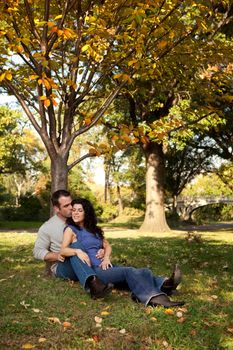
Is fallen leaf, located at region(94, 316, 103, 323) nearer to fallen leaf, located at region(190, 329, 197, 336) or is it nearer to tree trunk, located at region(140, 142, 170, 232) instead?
fallen leaf, located at region(190, 329, 197, 336)

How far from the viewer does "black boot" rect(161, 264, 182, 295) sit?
5.49 meters

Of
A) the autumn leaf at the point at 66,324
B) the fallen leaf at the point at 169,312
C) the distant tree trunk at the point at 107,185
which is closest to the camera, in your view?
the autumn leaf at the point at 66,324

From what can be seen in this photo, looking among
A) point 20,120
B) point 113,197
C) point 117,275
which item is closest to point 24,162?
point 20,120

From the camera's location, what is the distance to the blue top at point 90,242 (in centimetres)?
609

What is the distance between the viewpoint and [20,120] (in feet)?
84.7

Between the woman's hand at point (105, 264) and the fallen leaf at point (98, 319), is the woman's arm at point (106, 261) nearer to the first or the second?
the woman's hand at point (105, 264)

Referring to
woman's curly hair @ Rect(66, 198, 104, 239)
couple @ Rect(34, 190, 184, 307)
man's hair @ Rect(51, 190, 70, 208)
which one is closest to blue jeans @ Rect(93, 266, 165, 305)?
couple @ Rect(34, 190, 184, 307)

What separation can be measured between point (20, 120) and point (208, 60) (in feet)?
65.0

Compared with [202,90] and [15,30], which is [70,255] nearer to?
[15,30]

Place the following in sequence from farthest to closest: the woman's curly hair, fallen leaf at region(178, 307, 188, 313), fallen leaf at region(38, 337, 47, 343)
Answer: the woman's curly hair < fallen leaf at region(178, 307, 188, 313) < fallen leaf at region(38, 337, 47, 343)

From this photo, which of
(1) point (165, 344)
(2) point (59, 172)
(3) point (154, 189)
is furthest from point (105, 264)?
(3) point (154, 189)

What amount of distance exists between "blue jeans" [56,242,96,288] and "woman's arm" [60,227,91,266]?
0.05 metres

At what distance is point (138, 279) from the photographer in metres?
5.45

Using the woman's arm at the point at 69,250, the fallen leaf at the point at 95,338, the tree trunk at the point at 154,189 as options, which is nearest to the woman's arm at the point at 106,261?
the woman's arm at the point at 69,250
